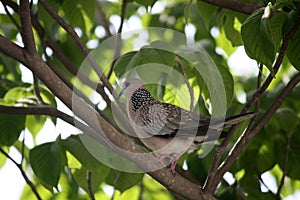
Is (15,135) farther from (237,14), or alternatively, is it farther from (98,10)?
(98,10)

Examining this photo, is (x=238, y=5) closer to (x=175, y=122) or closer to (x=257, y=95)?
(x=257, y=95)

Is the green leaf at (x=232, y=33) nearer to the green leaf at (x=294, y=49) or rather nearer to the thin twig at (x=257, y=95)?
the thin twig at (x=257, y=95)

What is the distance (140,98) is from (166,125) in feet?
0.96

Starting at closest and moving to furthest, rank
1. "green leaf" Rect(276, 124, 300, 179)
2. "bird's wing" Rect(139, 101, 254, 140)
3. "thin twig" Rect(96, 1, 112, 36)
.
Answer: "bird's wing" Rect(139, 101, 254, 140) → "green leaf" Rect(276, 124, 300, 179) → "thin twig" Rect(96, 1, 112, 36)

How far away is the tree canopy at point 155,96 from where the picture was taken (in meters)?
2.35

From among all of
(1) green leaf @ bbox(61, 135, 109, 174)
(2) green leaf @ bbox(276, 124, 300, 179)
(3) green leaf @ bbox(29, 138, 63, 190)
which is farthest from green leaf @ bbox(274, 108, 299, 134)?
(3) green leaf @ bbox(29, 138, 63, 190)

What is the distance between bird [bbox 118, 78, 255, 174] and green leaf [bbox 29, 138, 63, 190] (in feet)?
1.40

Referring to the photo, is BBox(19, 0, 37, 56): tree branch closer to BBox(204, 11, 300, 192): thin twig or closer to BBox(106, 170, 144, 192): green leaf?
BBox(204, 11, 300, 192): thin twig

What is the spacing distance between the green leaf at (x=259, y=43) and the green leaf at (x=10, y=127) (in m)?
1.27

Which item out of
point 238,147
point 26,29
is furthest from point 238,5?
point 26,29

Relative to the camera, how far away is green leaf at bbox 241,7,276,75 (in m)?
2.32

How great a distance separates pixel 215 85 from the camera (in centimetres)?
295

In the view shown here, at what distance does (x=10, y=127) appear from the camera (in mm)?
3080

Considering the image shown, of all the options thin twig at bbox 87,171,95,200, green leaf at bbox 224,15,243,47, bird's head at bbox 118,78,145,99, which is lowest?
thin twig at bbox 87,171,95,200
